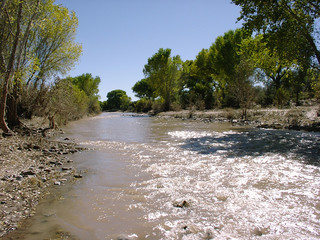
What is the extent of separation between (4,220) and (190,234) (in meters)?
3.16

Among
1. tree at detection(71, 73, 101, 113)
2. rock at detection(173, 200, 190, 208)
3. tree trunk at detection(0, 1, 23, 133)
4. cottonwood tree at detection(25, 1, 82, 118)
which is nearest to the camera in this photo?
rock at detection(173, 200, 190, 208)

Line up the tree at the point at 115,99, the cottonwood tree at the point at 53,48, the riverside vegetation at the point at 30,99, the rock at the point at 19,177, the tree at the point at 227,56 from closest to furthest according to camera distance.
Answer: the riverside vegetation at the point at 30,99
the rock at the point at 19,177
the cottonwood tree at the point at 53,48
the tree at the point at 227,56
the tree at the point at 115,99

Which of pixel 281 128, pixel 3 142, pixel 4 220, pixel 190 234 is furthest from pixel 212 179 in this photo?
pixel 281 128

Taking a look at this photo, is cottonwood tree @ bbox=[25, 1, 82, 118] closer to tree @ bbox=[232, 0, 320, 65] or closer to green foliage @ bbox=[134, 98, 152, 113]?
tree @ bbox=[232, 0, 320, 65]

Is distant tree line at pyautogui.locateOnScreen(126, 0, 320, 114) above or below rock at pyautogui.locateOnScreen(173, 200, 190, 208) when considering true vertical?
above

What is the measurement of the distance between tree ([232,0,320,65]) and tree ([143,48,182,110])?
38.9 meters

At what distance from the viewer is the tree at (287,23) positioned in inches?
644

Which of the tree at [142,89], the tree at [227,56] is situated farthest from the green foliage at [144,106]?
the tree at [227,56]

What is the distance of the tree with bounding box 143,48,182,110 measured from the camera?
5600cm

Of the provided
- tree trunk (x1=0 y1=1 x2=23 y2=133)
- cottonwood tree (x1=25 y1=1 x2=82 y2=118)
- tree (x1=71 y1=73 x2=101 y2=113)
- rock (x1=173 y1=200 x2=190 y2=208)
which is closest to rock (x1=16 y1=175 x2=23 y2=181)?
rock (x1=173 y1=200 x2=190 y2=208)

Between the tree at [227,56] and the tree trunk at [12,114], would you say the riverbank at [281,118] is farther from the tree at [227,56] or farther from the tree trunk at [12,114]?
the tree trunk at [12,114]

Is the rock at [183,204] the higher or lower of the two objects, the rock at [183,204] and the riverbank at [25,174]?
the lower

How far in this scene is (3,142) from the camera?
10.1 metres

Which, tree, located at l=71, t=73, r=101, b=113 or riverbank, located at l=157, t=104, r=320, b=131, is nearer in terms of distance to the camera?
riverbank, located at l=157, t=104, r=320, b=131
